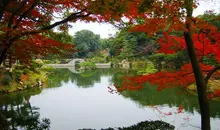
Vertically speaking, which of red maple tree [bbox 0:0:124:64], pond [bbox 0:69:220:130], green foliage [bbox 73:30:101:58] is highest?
green foliage [bbox 73:30:101:58]

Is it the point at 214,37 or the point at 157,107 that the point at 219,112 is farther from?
the point at 214,37

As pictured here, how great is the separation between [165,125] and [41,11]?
4473mm

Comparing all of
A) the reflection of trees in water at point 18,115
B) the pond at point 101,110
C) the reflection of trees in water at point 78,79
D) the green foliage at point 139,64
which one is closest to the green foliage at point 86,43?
the green foliage at point 139,64

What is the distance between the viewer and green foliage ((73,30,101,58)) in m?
51.8

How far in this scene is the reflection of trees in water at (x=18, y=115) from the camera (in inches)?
319

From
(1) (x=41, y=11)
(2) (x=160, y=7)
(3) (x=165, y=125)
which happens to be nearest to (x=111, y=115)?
(3) (x=165, y=125)

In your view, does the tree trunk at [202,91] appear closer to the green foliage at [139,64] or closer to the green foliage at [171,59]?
the green foliage at [171,59]

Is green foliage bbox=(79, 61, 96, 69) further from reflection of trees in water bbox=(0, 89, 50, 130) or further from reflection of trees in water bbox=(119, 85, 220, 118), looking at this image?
reflection of trees in water bbox=(0, 89, 50, 130)

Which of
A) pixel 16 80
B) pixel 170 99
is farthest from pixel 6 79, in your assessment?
pixel 170 99

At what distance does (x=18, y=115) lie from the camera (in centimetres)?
1006

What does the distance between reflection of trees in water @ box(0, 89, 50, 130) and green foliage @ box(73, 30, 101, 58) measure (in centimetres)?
3615

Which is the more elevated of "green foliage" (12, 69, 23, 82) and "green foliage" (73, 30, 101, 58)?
"green foliage" (73, 30, 101, 58)

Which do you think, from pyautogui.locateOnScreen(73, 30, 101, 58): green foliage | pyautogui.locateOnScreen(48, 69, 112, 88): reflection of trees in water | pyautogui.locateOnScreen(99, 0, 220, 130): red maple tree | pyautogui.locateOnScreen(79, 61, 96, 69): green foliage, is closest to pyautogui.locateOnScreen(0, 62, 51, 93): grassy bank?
pyautogui.locateOnScreen(48, 69, 112, 88): reflection of trees in water

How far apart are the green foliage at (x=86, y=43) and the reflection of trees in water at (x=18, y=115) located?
36154mm
